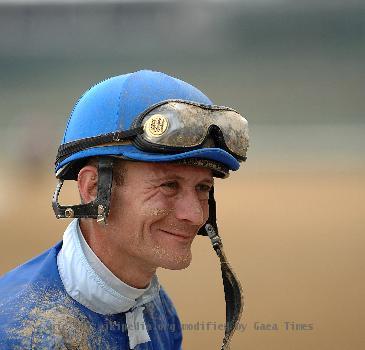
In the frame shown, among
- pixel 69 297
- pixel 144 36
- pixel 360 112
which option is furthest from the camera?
pixel 144 36

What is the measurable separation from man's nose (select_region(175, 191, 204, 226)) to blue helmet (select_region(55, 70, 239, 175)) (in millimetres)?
91

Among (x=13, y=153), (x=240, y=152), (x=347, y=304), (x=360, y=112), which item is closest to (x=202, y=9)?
(x=360, y=112)

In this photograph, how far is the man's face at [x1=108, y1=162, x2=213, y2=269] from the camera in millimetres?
1344

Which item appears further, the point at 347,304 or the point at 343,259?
the point at 343,259

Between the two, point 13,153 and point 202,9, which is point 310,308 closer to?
point 13,153

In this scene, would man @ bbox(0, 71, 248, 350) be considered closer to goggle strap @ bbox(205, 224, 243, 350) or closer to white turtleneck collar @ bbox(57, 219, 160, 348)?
white turtleneck collar @ bbox(57, 219, 160, 348)

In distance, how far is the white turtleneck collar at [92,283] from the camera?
4.42 feet

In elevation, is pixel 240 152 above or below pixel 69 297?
above

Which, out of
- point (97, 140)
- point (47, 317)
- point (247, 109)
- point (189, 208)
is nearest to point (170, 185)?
point (189, 208)

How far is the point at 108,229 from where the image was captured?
4.54 feet

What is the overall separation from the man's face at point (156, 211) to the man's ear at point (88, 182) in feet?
0.19

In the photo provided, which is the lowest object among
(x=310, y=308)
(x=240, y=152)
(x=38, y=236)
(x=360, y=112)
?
(x=310, y=308)

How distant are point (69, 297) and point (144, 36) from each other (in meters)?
7.13

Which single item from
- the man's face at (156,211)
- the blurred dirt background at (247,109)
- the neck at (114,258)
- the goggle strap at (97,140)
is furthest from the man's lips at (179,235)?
the blurred dirt background at (247,109)
